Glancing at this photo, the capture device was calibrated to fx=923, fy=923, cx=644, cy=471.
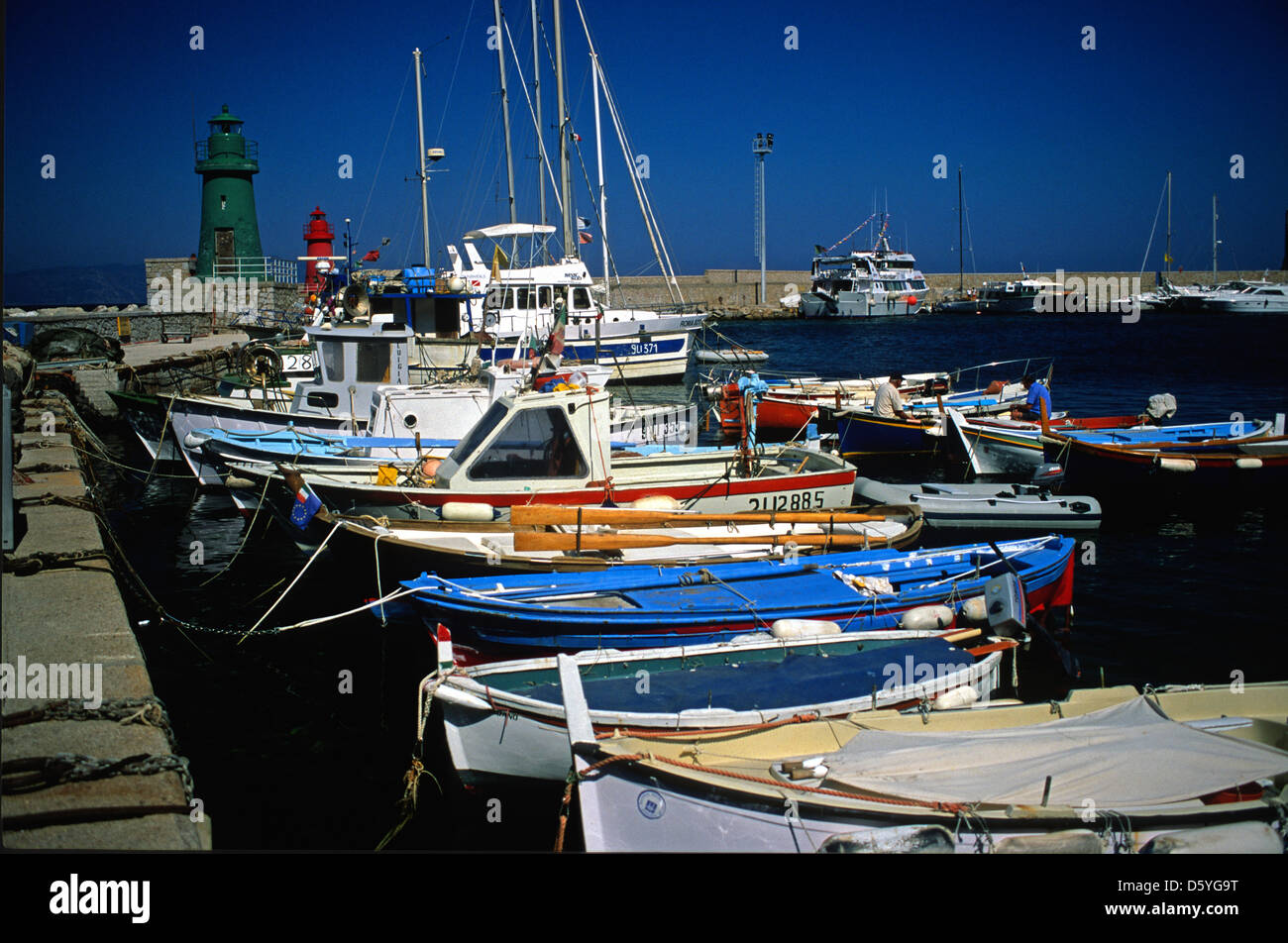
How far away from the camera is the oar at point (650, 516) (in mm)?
8727

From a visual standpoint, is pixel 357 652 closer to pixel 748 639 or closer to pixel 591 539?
pixel 591 539

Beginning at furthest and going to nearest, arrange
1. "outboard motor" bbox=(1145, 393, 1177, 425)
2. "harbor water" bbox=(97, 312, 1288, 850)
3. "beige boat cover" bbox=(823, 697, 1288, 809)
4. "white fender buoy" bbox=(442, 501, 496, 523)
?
1. "outboard motor" bbox=(1145, 393, 1177, 425)
2. "white fender buoy" bbox=(442, 501, 496, 523)
3. "harbor water" bbox=(97, 312, 1288, 850)
4. "beige boat cover" bbox=(823, 697, 1288, 809)

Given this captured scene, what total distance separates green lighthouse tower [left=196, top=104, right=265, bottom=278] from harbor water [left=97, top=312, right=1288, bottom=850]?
23.3 metres

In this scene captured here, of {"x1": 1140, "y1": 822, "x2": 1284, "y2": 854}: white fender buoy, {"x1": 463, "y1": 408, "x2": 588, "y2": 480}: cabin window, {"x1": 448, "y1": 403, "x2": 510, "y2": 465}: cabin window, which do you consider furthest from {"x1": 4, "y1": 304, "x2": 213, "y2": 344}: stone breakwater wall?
{"x1": 1140, "y1": 822, "x2": 1284, "y2": 854}: white fender buoy

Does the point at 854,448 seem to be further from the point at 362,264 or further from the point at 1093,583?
the point at 362,264

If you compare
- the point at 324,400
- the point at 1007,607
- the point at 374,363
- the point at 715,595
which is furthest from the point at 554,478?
the point at 324,400

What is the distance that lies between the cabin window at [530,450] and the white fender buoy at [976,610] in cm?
439

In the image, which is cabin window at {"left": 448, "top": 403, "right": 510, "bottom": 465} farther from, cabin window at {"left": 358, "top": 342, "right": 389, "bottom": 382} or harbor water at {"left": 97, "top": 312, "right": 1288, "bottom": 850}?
cabin window at {"left": 358, "top": 342, "right": 389, "bottom": 382}

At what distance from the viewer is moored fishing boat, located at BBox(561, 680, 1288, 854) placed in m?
4.31

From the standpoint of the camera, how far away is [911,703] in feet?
21.2

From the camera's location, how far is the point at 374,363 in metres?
16.1

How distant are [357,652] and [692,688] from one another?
4.59 meters

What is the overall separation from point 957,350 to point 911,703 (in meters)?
50.1
